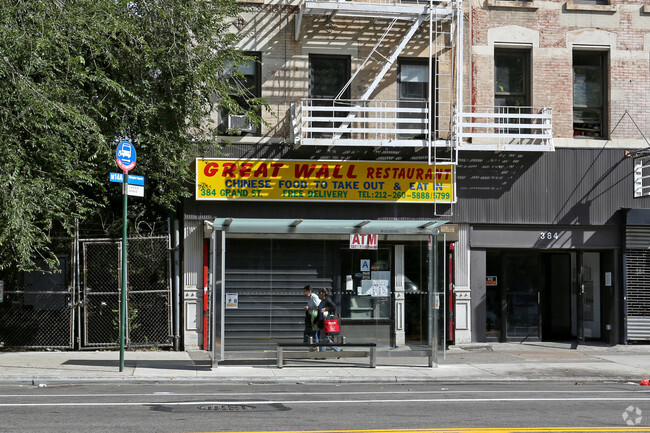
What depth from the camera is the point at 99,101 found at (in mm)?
16922

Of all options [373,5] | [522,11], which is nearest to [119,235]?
[373,5]

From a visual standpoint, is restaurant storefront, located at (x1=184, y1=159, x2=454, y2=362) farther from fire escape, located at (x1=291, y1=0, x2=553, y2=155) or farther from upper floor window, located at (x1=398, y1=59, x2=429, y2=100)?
upper floor window, located at (x1=398, y1=59, x2=429, y2=100)

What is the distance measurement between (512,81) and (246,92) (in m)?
6.83

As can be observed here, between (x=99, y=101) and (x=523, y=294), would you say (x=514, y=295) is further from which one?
(x=99, y=101)

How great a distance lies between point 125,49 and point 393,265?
7277 millimetres

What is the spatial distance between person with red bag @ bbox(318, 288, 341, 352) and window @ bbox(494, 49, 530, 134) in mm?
7280

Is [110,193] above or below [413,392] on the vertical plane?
above

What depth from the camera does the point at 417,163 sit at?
19734mm

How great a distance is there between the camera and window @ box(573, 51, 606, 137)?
68.7 ft

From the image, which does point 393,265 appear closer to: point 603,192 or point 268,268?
point 268,268

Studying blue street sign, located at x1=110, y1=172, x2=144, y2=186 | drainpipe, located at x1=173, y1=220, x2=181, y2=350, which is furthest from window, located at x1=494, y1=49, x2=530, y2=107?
blue street sign, located at x1=110, y1=172, x2=144, y2=186

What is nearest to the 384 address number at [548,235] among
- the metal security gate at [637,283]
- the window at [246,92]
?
the metal security gate at [637,283]

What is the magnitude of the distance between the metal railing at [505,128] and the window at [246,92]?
16.4 ft

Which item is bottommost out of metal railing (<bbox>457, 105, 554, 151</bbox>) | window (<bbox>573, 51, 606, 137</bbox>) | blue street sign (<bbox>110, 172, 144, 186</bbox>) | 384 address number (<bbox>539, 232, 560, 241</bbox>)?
384 address number (<bbox>539, 232, 560, 241</bbox>)
